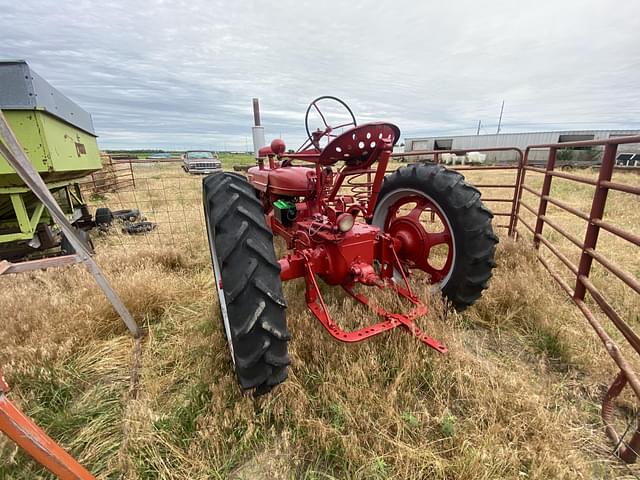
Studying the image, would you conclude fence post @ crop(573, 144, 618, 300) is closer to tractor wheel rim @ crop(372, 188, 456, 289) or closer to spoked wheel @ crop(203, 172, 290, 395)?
tractor wheel rim @ crop(372, 188, 456, 289)

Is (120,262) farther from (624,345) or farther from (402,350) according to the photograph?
(624,345)

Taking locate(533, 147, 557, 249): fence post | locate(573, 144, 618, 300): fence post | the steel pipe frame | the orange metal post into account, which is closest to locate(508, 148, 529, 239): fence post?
locate(533, 147, 557, 249): fence post

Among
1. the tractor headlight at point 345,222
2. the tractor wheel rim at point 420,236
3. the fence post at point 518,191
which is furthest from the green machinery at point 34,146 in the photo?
the fence post at point 518,191

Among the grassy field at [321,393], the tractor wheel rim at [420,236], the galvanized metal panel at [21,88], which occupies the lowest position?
the grassy field at [321,393]

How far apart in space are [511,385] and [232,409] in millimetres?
1514

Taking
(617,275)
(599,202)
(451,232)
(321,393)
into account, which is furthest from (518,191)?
(321,393)

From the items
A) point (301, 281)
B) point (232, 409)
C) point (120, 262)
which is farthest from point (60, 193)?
point (232, 409)

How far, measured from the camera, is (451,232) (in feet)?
7.79

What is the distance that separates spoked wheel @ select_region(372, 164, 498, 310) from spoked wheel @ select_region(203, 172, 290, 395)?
1.44 metres

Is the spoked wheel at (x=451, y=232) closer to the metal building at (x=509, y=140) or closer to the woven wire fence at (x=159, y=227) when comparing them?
the woven wire fence at (x=159, y=227)

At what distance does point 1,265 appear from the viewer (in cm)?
178

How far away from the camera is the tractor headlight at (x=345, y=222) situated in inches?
78.4

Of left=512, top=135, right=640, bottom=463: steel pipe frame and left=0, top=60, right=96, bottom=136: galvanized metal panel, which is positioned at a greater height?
left=0, top=60, right=96, bottom=136: galvanized metal panel

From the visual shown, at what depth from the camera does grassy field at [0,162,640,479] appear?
1415 millimetres
